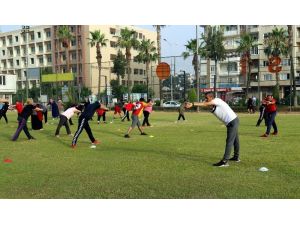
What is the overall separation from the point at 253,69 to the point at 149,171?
5844 centimetres

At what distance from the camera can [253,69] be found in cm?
6362

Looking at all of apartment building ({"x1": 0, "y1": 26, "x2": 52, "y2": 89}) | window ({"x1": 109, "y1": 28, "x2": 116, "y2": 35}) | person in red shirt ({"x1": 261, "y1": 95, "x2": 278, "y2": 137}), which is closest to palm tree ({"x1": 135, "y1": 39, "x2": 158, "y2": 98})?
window ({"x1": 109, "y1": 28, "x2": 116, "y2": 35})

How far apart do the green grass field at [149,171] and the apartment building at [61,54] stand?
195 feet

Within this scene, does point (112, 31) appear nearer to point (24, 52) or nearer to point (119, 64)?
point (119, 64)

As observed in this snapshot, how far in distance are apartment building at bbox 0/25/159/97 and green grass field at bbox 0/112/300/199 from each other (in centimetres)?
5948

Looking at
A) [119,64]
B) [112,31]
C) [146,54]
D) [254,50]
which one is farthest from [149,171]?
[112,31]

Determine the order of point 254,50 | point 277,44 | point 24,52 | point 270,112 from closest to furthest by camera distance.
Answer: point 270,112, point 277,44, point 254,50, point 24,52

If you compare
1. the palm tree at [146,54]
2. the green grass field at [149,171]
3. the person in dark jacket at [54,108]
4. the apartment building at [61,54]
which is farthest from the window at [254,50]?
the green grass field at [149,171]

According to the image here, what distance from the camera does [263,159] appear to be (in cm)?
974

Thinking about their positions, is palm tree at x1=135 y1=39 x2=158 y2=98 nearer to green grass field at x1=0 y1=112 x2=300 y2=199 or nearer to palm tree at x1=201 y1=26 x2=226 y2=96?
palm tree at x1=201 y1=26 x2=226 y2=96

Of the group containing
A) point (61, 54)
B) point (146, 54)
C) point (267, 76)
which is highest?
point (61, 54)

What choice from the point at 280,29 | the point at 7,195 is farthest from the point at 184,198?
the point at 280,29
